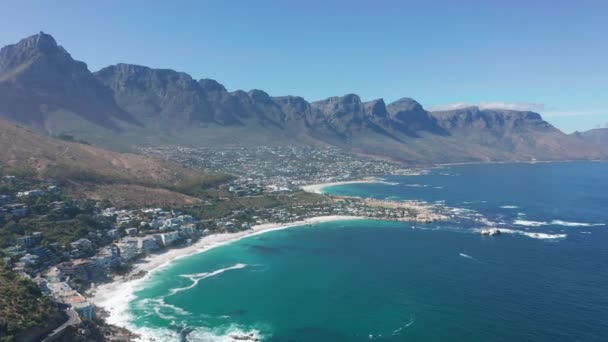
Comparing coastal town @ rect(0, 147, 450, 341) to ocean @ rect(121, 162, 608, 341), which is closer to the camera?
ocean @ rect(121, 162, 608, 341)

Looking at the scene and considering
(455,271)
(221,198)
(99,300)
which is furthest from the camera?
(221,198)

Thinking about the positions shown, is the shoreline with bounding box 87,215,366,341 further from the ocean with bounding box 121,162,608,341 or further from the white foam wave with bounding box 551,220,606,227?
the white foam wave with bounding box 551,220,606,227

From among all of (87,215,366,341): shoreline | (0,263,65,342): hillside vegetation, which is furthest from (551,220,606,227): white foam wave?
(0,263,65,342): hillside vegetation

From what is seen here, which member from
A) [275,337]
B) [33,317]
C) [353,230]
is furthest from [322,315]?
[353,230]

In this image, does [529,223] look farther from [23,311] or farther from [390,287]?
[23,311]

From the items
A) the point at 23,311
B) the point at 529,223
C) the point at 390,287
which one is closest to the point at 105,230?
the point at 23,311

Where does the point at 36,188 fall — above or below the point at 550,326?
above

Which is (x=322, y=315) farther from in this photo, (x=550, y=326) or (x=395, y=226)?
(x=395, y=226)
